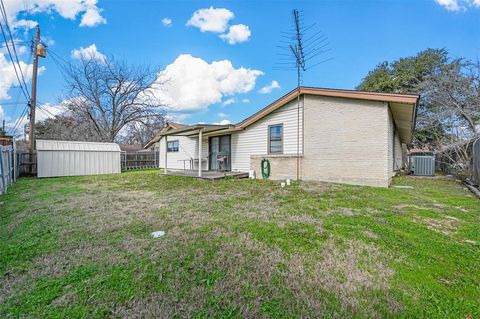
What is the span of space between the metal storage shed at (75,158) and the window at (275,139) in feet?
34.5

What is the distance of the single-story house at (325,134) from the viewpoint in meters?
7.76

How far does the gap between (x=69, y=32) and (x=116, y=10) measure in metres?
4.04

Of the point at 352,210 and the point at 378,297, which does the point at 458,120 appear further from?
the point at 378,297

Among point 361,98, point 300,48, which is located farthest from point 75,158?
point 361,98

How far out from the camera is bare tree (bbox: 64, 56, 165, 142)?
21672mm

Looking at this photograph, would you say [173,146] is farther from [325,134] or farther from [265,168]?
[325,134]

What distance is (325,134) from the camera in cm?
877

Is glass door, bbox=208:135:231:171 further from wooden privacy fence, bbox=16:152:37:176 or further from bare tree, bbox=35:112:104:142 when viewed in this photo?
bare tree, bbox=35:112:104:142

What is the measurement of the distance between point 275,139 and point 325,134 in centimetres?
225

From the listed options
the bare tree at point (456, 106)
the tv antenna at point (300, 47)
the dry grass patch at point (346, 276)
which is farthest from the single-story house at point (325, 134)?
the dry grass patch at point (346, 276)

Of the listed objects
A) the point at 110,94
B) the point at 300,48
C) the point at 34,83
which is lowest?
the point at 34,83

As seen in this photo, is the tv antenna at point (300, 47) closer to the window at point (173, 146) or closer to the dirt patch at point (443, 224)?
the dirt patch at point (443, 224)

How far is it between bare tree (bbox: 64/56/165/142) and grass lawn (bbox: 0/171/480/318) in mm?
20120

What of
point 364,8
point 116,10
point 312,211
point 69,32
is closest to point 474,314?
point 312,211
